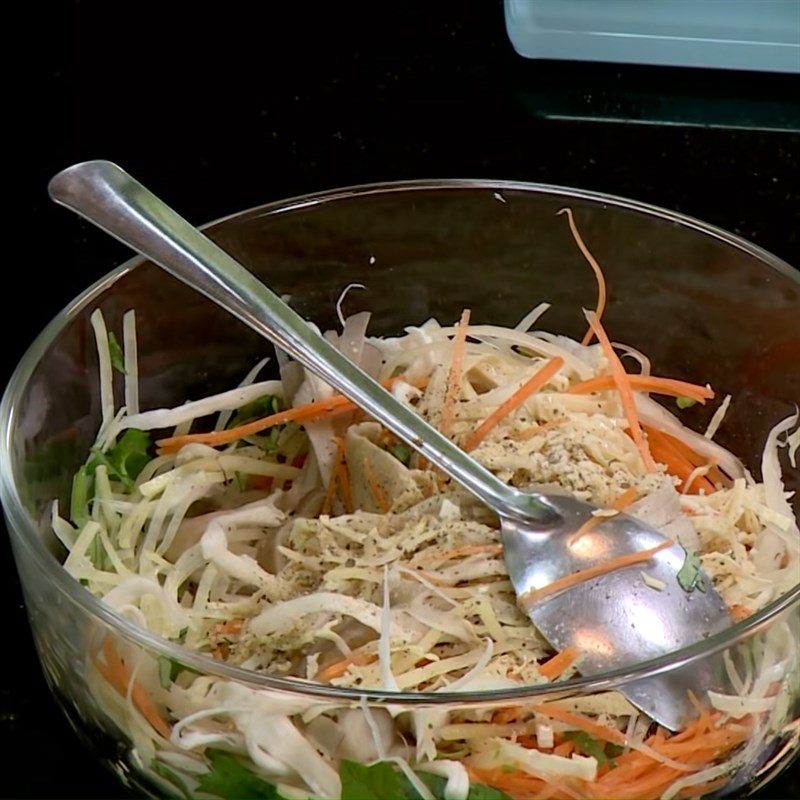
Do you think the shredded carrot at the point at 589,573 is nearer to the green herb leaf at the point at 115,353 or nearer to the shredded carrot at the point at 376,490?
the shredded carrot at the point at 376,490

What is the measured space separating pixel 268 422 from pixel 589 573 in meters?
0.28

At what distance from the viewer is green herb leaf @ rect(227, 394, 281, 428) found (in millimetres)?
988

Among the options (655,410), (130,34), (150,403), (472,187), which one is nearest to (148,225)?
(150,403)

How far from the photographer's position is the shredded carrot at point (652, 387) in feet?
3.15

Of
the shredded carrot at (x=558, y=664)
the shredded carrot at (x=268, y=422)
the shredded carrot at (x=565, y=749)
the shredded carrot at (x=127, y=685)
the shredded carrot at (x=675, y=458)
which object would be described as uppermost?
the shredded carrot at (x=127, y=685)

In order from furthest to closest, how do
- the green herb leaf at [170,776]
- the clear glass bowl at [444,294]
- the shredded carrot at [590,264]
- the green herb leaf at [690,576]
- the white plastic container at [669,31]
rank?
the white plastic container at [669,31] → the shredded carrot at [590,264] → the clear glass bowl at [444,294] → the green herb leaf at [690,576] → the green herb leaf at [170,776]

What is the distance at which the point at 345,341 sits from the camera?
39.7 inches

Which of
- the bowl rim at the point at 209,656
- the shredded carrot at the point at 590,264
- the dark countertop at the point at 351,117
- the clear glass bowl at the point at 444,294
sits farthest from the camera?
the dark countertop at the point at 351,117

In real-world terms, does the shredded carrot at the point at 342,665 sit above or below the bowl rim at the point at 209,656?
below

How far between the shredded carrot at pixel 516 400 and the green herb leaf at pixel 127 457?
0.24 metres

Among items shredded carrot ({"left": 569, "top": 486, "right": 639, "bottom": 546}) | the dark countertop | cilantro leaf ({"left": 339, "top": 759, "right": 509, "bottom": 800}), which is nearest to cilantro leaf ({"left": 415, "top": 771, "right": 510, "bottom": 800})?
cilantro leaf ({"left": 339, "top": 759, "right": 509, "bottom": 800})

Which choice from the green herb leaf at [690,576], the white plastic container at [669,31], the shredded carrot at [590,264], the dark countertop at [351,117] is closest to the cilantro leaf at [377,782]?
the green herb leaf at [690,576]

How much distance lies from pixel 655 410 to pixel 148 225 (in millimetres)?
407

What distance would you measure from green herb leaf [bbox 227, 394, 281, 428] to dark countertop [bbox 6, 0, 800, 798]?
0.80ft
